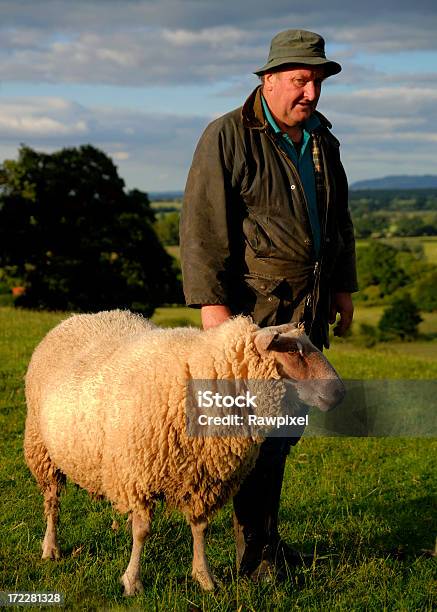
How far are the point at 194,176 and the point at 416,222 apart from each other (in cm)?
9743

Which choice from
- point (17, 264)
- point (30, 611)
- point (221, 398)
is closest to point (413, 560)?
point (221, 398)

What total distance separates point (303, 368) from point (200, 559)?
140 centimetres

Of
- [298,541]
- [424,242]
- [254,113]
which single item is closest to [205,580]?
[298,541]

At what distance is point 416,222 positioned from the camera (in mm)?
98062

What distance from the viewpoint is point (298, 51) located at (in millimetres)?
4449

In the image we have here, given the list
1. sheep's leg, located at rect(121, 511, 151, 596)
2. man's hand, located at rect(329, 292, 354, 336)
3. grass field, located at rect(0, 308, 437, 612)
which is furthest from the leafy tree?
sheep's leg, located at rect(121, 511, 151, 596)

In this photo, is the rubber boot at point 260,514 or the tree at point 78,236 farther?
the tree at point 78,236

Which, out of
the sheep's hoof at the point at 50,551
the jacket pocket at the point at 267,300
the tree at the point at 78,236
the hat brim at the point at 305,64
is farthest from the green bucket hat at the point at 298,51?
the tree at the point at 78,236

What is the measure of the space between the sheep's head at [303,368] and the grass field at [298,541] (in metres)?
1.19

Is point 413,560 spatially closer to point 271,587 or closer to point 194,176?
point 271,587

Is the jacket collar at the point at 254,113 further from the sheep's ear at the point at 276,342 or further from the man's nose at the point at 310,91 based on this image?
the sheep's ear at the point at 276,342

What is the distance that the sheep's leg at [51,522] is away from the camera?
527 centimetres

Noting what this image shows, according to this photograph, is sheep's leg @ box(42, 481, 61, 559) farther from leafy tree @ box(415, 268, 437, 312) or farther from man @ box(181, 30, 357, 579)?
leafy tree @ box(415, 268, 437, 312)

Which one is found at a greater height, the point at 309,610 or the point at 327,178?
the point at 327,178
